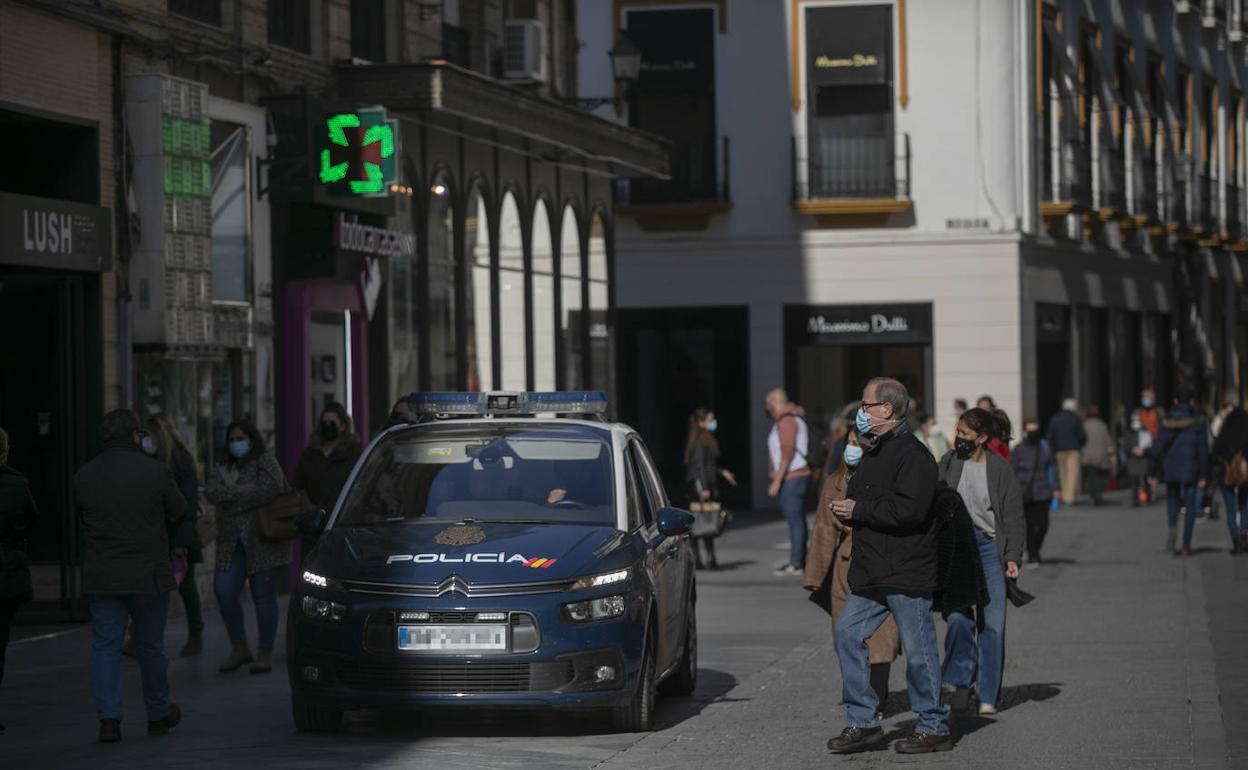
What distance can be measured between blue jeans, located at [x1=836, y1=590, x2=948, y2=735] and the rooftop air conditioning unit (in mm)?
17827

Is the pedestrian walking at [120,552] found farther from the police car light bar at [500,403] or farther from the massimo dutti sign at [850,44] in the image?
the massimo dutti sign at [850,44]

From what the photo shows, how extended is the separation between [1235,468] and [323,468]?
515 inches

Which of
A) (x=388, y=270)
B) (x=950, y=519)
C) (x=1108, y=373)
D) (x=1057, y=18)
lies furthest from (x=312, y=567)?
(x=1108, y=373)

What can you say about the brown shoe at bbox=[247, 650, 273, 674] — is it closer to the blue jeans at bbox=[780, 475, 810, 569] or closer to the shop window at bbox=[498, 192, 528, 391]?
the blue jeans at bbox=[780, 475, 810, 569]

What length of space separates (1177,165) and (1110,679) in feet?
121

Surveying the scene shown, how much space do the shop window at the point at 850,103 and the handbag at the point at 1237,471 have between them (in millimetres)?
14014

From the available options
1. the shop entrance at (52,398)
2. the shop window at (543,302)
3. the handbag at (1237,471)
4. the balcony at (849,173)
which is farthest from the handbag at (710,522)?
the balcony at (849,173)

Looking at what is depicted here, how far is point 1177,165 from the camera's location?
49.6 meters

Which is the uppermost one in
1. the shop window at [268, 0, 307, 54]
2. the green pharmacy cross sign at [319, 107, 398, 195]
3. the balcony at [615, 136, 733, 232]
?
the shop window at [268, 0, 307, 54]

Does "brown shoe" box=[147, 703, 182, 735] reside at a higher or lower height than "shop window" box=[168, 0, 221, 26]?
lower

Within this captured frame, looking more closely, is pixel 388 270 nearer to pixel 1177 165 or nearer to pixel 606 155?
Result: pixel 606 155

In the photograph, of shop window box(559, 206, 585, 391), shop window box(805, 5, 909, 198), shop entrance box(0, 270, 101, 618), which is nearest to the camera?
shop entrance box(0, 270, 101, 618)

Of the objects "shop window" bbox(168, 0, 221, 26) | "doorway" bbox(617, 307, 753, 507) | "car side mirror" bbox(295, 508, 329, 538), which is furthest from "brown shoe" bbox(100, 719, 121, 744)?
"doorway" bbox(617, 307, 753, 507)

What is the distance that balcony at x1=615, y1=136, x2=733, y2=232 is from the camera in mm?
39156
